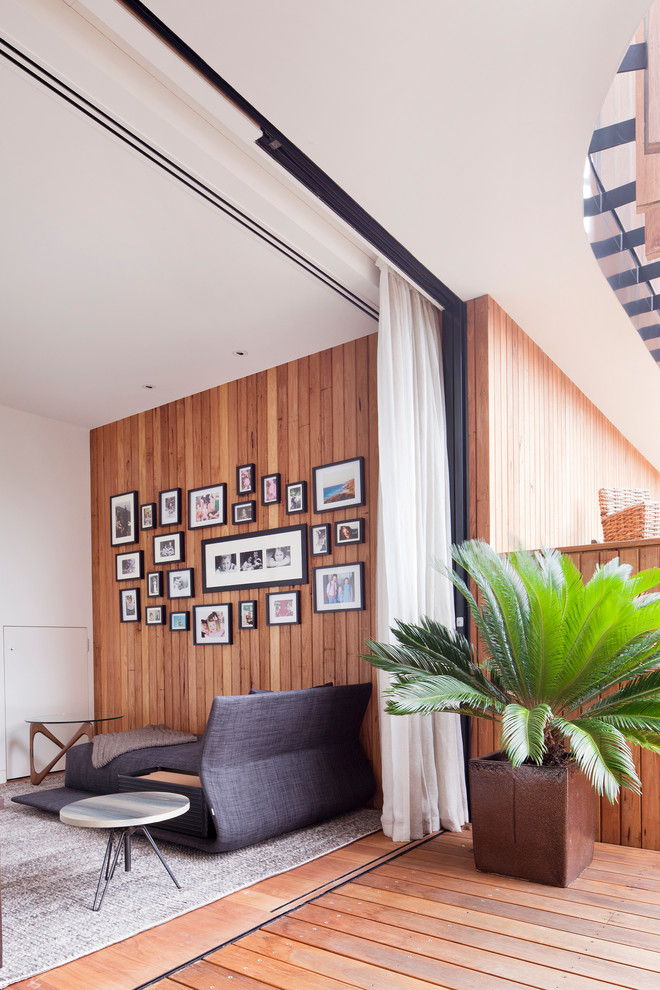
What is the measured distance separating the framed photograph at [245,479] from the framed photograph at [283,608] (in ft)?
2.47

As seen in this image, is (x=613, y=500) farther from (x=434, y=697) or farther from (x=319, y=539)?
(x=434, y=697)

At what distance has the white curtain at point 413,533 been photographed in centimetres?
361

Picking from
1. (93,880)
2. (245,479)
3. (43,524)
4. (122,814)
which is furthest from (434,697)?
(43,524)

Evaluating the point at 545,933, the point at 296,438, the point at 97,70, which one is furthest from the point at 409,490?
the point at 97,70

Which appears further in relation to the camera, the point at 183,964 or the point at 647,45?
the point at 647,45

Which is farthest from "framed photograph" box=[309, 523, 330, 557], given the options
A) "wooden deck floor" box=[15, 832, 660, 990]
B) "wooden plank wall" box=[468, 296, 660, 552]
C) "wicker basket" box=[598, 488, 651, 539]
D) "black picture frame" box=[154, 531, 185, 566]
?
"wooden deck floor" box=[15, 832, 660, 990]

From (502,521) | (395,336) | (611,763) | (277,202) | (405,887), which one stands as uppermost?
(277,202)

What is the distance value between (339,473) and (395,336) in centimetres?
109

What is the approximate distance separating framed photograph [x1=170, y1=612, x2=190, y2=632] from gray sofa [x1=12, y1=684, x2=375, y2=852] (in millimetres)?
1217

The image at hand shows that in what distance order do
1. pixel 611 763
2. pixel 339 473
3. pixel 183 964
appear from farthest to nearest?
pixel 339 473 < pixel 611 763 < pixel 183 964

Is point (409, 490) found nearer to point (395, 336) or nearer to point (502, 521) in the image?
point (502, 521)

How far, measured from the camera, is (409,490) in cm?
386

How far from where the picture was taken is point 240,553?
205 inches

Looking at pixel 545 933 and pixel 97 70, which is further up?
pixel 97 70
